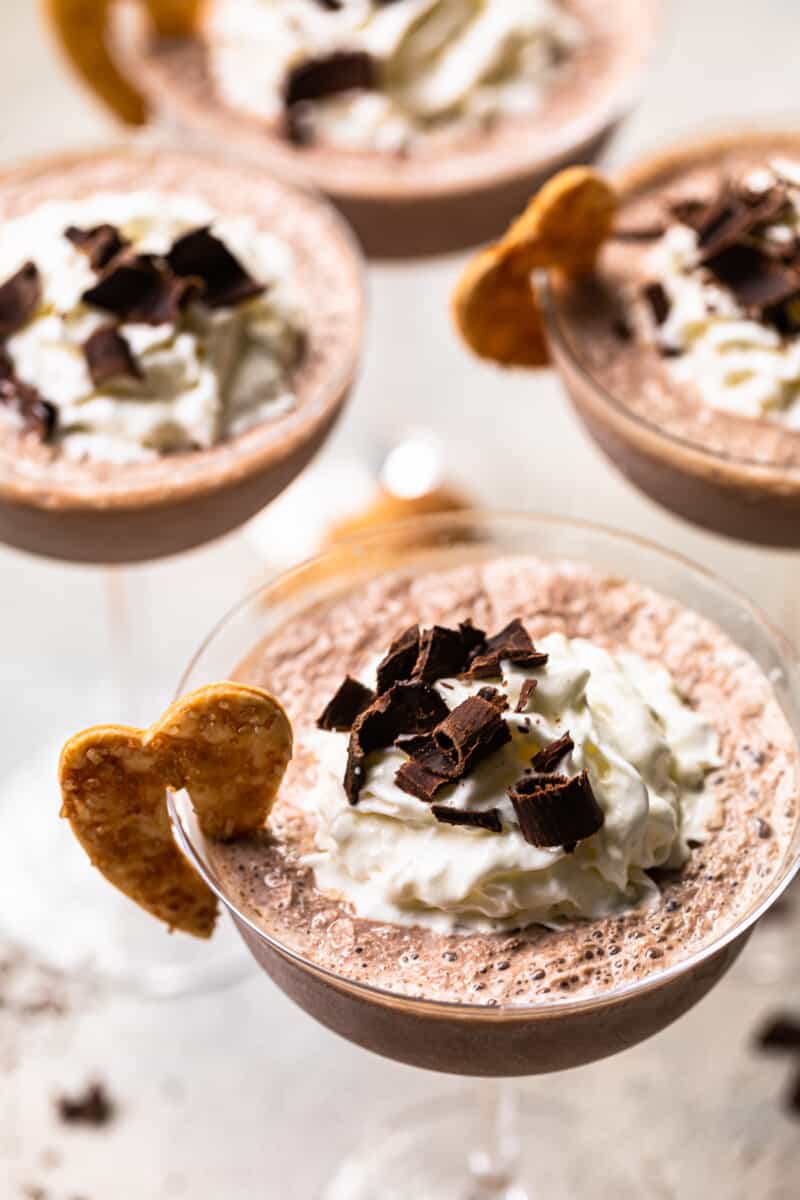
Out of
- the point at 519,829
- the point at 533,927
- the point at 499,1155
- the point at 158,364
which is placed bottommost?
the point at 499,1155

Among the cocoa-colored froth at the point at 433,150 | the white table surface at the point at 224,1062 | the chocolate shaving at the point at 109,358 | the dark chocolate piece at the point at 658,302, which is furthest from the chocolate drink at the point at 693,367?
the chocolate shaving at the point at 109,358

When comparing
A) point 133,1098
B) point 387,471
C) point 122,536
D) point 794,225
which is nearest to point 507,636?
point 122,536

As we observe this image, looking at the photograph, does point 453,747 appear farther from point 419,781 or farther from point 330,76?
point 330,76

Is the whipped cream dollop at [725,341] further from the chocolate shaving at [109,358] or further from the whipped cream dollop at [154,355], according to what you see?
the chocolate shaving at [109,358]

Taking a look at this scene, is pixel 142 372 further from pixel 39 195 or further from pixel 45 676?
pixel 45 676

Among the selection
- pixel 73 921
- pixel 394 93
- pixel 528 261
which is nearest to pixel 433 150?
pixel 394 93
